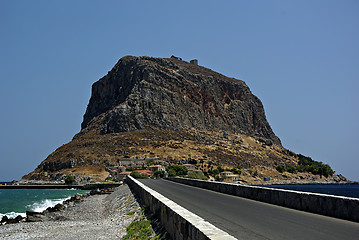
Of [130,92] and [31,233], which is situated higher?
[130,92]

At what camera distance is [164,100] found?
513ft

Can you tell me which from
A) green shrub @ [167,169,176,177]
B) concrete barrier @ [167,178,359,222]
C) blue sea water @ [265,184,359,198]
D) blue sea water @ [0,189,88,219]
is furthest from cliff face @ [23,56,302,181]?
concrete barrier @ [167,178,359,222]

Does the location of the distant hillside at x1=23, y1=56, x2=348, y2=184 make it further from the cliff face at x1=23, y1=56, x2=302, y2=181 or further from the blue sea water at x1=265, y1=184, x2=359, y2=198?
the blue sea water at x1=265, y1=184, x2=359, y2=198

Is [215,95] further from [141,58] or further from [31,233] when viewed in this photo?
[31,233]

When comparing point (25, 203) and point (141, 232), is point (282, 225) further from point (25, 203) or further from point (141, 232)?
point (25, 203)

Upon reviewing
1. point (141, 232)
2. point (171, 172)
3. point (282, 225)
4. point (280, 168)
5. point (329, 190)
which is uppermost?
point (282, 225)

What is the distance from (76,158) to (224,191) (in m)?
Result: 103

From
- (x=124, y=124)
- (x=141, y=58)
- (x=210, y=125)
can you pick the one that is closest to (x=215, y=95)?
(x=210, y=125)

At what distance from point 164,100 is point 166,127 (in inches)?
609

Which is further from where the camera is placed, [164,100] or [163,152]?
→ [164,100]

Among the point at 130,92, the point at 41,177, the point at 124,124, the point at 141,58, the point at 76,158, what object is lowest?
the point at 41,177

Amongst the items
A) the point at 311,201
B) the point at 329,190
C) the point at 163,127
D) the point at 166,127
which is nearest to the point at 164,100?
the point at 166,127

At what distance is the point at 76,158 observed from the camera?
395 ft

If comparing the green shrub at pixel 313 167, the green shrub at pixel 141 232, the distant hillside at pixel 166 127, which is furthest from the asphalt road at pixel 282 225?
the green shrub at pixel 313 167
